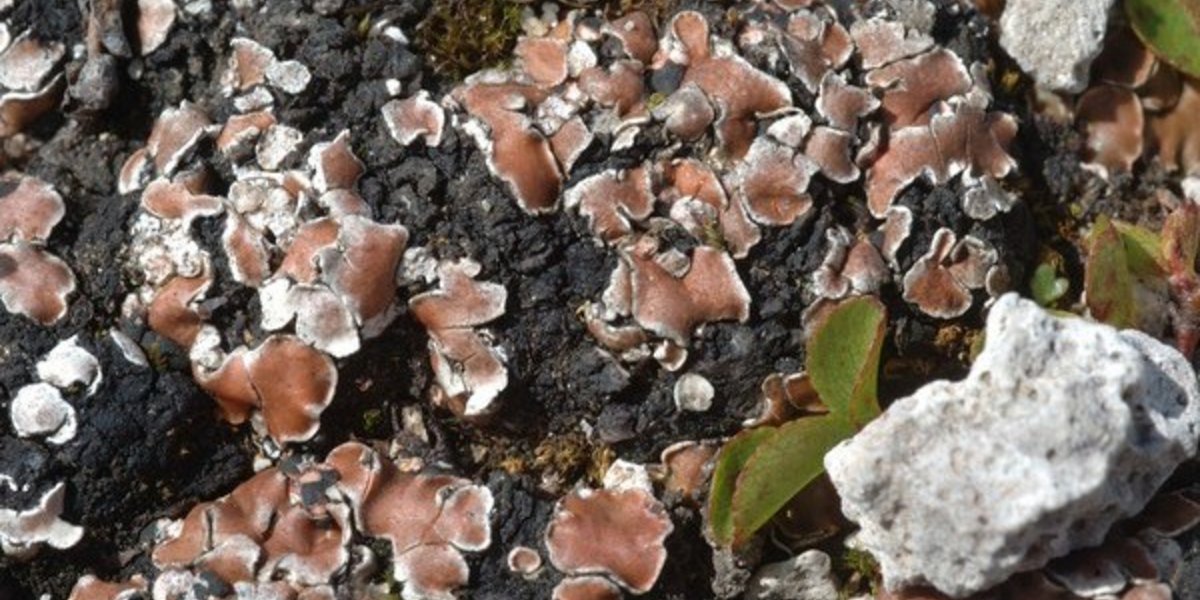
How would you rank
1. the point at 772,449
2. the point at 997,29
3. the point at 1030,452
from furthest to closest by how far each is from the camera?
the point at 997,29 → the point at 772,449 → the point at 1030,452

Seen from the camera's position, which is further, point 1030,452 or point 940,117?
point 940,117

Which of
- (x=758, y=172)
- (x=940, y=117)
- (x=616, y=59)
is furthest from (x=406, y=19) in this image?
(x=940, y=117)

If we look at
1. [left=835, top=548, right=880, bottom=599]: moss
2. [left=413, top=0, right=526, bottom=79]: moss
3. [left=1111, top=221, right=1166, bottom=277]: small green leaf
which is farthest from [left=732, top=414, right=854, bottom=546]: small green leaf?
[left=413, top=0, right=526, bottom=79]: moss

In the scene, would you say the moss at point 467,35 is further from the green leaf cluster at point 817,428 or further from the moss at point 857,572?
the moss at point 857,572

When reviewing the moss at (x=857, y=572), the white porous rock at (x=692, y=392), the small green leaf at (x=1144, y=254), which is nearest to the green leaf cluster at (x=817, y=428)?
the white porous rock at (x=692, y=392)

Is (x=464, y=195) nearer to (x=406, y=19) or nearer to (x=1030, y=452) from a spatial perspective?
(x=406, y=19)

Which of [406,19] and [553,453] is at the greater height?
[406,19]
